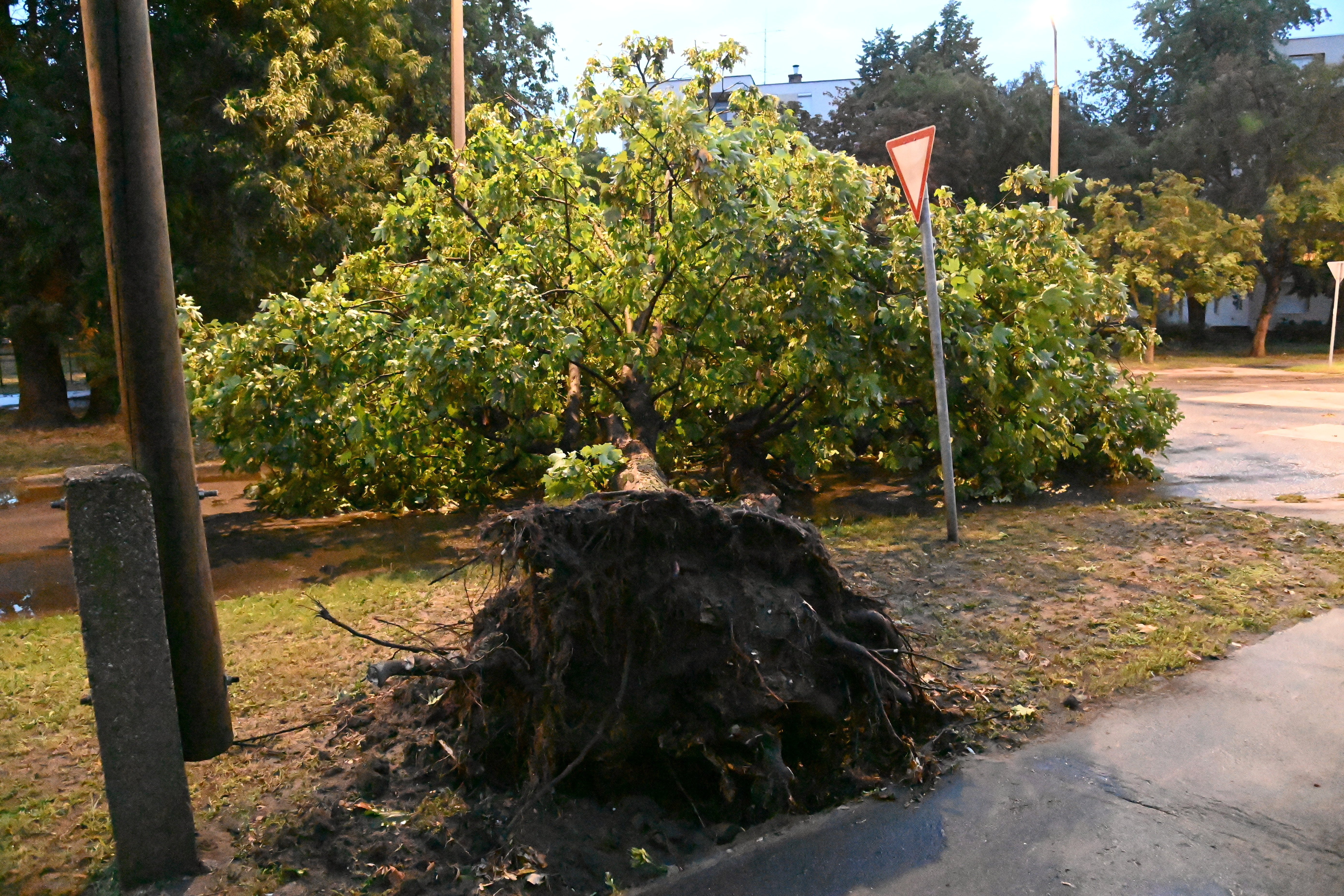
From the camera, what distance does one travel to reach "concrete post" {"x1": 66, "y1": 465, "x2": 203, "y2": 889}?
2939mm

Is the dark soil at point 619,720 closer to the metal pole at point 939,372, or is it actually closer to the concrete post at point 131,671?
the concrete post at point 131,671

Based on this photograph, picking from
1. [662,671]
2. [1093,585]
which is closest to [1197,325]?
[1093,585]

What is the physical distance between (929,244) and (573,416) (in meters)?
3.21

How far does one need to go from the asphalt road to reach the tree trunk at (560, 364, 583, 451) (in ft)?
17.5

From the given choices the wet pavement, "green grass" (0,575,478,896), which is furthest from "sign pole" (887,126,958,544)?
"green grass" (0,575,478,896)

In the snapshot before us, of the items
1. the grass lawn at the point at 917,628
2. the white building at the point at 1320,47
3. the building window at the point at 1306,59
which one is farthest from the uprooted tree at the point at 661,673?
the white building at the point at 1320,47

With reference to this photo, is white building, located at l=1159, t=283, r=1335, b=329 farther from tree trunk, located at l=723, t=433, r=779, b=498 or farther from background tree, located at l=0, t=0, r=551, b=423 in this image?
tree trunk, located at l=723, t=433, r=779, b=498

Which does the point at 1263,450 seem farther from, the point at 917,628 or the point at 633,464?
the point at 917,628

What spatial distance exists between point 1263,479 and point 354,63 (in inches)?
652

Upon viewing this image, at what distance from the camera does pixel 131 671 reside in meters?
3.02

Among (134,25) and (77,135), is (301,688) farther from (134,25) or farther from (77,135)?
(77,135)

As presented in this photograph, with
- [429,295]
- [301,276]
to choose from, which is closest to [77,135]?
[301,276]

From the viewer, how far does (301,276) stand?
755 inches

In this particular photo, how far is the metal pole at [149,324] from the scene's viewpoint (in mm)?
3346
